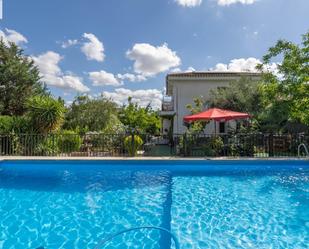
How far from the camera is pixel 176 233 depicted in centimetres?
524

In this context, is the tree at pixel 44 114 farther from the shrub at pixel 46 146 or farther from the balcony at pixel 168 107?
the balcony at pixel 168 107

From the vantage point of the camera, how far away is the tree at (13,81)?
25.8 meters

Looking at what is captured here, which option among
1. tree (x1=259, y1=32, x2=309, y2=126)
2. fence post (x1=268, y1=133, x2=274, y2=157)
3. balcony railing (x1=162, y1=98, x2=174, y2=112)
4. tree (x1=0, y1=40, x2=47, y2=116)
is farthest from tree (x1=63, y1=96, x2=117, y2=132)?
fence post (x1=268, y1=133, x2=274, y2=157)

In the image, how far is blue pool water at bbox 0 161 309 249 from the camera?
503 cm

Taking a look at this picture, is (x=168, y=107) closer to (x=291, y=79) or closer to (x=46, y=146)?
(x=291, y=79)

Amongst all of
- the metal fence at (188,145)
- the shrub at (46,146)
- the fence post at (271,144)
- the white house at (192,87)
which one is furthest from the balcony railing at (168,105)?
the shrub at (46,146)

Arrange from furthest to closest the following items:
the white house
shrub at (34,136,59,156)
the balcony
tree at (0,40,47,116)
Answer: tree at (0,40,47,116), the balcony, the white house, shrub at (34,136,59,156)

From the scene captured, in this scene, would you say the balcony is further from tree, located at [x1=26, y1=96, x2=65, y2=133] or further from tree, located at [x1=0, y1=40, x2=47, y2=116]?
tree, located at [x1=0, y1=40, x2=47, y2=116]

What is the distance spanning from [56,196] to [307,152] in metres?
12.2

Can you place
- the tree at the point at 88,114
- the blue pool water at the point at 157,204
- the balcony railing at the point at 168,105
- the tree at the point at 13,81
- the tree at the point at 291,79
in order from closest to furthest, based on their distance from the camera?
1. the blue pool water at the point at 157,204
2. the tree at the point at 291,79
3. the tree at the point at 88,114
4. the balcony railing at the point at 168,105
5. the tree at the point at 13,81

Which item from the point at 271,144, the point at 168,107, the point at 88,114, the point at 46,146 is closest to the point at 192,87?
the point at 168,107

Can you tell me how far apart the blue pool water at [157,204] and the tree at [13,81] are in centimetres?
1675

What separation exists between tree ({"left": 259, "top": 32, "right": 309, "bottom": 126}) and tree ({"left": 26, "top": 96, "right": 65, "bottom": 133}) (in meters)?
12.2

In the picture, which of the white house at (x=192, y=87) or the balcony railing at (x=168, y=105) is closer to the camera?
the white house at (x=192, y=87)
